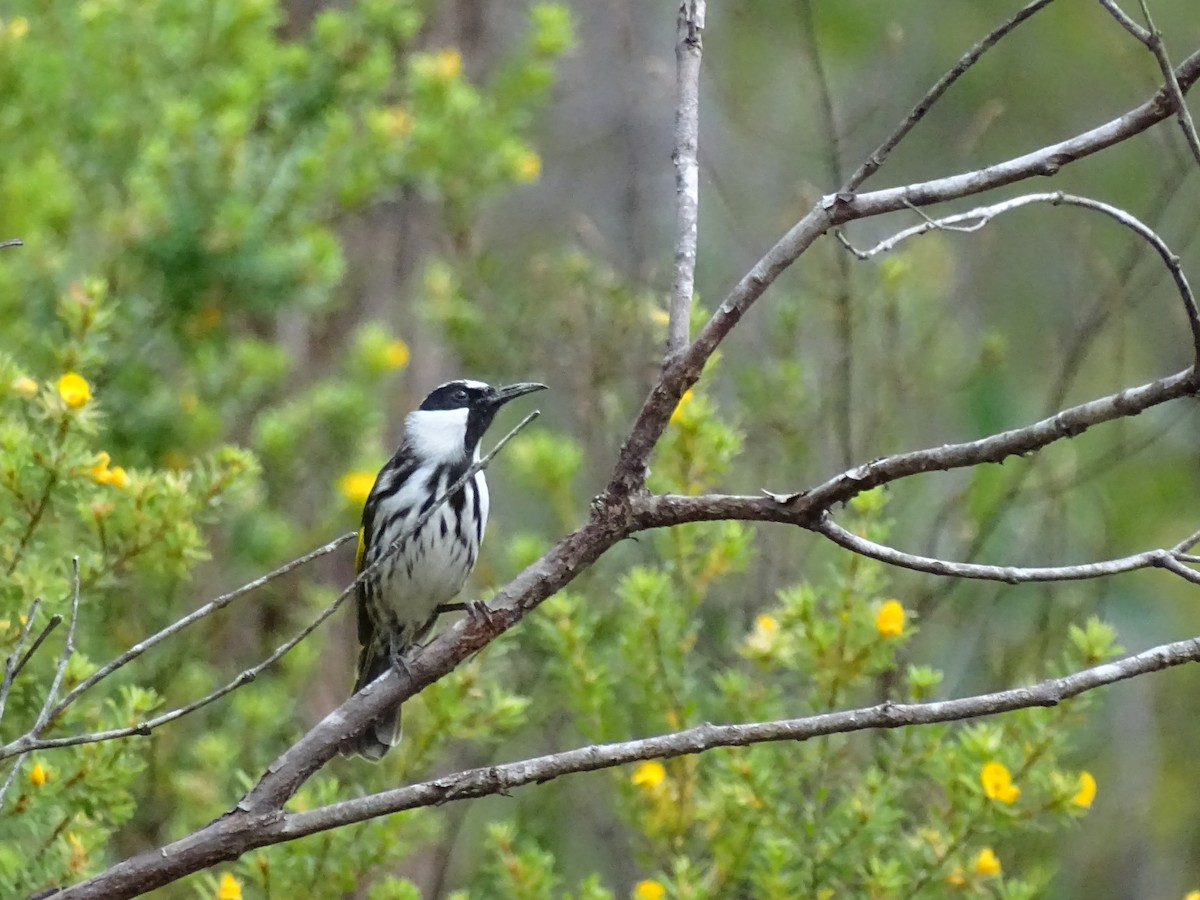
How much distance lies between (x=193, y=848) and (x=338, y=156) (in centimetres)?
314

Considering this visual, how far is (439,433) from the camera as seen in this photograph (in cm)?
482

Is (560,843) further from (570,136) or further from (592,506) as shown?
(570,136)

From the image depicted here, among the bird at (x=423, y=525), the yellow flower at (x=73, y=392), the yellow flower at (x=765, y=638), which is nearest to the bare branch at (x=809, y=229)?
the yellow flower at (x=73, y=392)

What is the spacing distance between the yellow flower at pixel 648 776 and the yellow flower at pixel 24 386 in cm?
178

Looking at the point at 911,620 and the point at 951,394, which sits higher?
the point at 951,394

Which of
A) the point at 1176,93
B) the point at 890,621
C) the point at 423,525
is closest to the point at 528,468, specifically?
the point at 423,525

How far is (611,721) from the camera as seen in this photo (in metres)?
4.16

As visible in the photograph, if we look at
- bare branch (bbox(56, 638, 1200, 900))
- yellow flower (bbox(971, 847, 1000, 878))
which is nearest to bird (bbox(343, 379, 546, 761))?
yellow flower (bbox(971, 847, 1000, 878))

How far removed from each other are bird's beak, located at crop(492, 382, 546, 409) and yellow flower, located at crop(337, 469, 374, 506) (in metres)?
0.54

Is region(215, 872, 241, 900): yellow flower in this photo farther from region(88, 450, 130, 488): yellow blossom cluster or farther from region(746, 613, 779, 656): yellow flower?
region(746, 613, 779, 656): yellow flower

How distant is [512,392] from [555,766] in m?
2.33

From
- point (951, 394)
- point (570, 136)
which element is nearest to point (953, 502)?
point (951, 394)

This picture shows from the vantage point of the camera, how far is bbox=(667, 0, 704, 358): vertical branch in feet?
8.43

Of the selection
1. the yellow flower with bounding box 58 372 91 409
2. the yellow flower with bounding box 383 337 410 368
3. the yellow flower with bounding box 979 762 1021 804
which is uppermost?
the yellow flower with bounding box 383 337 410 368
